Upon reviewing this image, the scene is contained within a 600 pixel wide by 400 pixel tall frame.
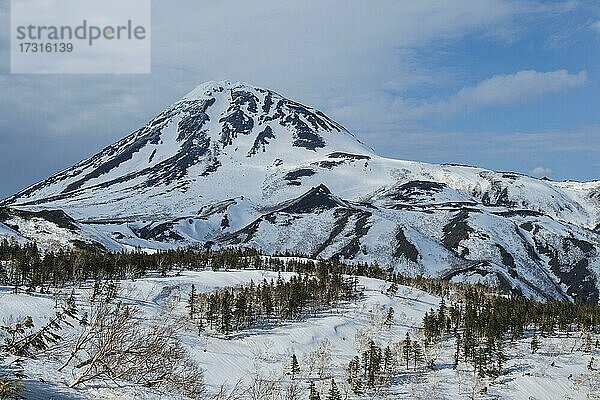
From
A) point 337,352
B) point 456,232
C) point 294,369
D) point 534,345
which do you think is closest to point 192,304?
point 337,352

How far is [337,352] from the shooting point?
55656mm

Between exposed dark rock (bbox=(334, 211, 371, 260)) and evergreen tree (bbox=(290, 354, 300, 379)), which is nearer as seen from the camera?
evergreen tree (bbox=(290, 354, 300, 379))

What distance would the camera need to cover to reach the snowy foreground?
155ft

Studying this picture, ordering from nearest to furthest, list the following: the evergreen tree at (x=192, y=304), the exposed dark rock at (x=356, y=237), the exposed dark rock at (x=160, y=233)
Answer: the evergreen tree at (x=192, y=304) < the exposed dark rock at (x=356, y=237) < the exposed dark rock at (x=160, y=233)

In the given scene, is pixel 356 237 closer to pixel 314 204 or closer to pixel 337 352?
pixel 314 204

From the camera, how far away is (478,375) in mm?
50188

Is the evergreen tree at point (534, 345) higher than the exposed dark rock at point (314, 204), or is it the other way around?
the exposed dark rock at point (314, 204)

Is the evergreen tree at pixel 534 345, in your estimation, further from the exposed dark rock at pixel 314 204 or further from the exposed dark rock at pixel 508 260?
the exposed dark rock at pixel 314 204

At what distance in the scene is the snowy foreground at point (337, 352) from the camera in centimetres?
4725

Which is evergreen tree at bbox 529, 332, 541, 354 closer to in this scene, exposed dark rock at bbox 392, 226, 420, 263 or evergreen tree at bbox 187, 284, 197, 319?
evergreen tree at bbox 187, 284, 197, 319

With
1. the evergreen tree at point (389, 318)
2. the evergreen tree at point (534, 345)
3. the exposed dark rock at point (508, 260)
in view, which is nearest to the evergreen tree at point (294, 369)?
the evergreen tree at point (389, 318)

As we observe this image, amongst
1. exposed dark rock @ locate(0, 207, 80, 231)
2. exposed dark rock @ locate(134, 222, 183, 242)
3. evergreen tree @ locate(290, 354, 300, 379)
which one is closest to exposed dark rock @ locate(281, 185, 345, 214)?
exposed dark rock @ locate(134, 222, 183, 242)

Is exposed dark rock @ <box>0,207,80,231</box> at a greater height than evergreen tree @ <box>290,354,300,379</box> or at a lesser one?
greater

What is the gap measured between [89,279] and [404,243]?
92.8 meters
